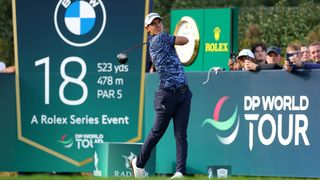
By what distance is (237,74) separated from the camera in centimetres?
1541

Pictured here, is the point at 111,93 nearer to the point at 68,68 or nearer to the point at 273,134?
the point at 68,68

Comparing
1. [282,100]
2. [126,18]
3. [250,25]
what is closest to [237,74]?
[282,100]

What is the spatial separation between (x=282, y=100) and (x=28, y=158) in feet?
12.8

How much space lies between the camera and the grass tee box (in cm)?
1596

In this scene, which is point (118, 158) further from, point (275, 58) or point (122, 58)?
point (275, 58)

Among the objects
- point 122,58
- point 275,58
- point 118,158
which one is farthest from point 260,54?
point 118,158

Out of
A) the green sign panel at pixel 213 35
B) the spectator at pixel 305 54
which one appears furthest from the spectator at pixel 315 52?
the green sign panel at pixel 213 35

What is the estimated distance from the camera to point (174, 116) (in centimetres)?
1474

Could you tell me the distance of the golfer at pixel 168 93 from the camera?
14.5 metres

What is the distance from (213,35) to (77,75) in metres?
4.72

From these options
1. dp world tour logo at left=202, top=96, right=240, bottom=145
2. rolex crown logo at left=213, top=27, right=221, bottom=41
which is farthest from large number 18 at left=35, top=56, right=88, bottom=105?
rolex crown logo at left=213, top=27, right=221, bottom=41

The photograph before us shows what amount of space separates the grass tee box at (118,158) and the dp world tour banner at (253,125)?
220 mm

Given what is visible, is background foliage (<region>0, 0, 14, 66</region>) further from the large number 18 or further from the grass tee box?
the grass tee box

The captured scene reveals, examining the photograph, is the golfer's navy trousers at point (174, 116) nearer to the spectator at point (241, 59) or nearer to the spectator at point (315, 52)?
the spectator at point (241, 59)
